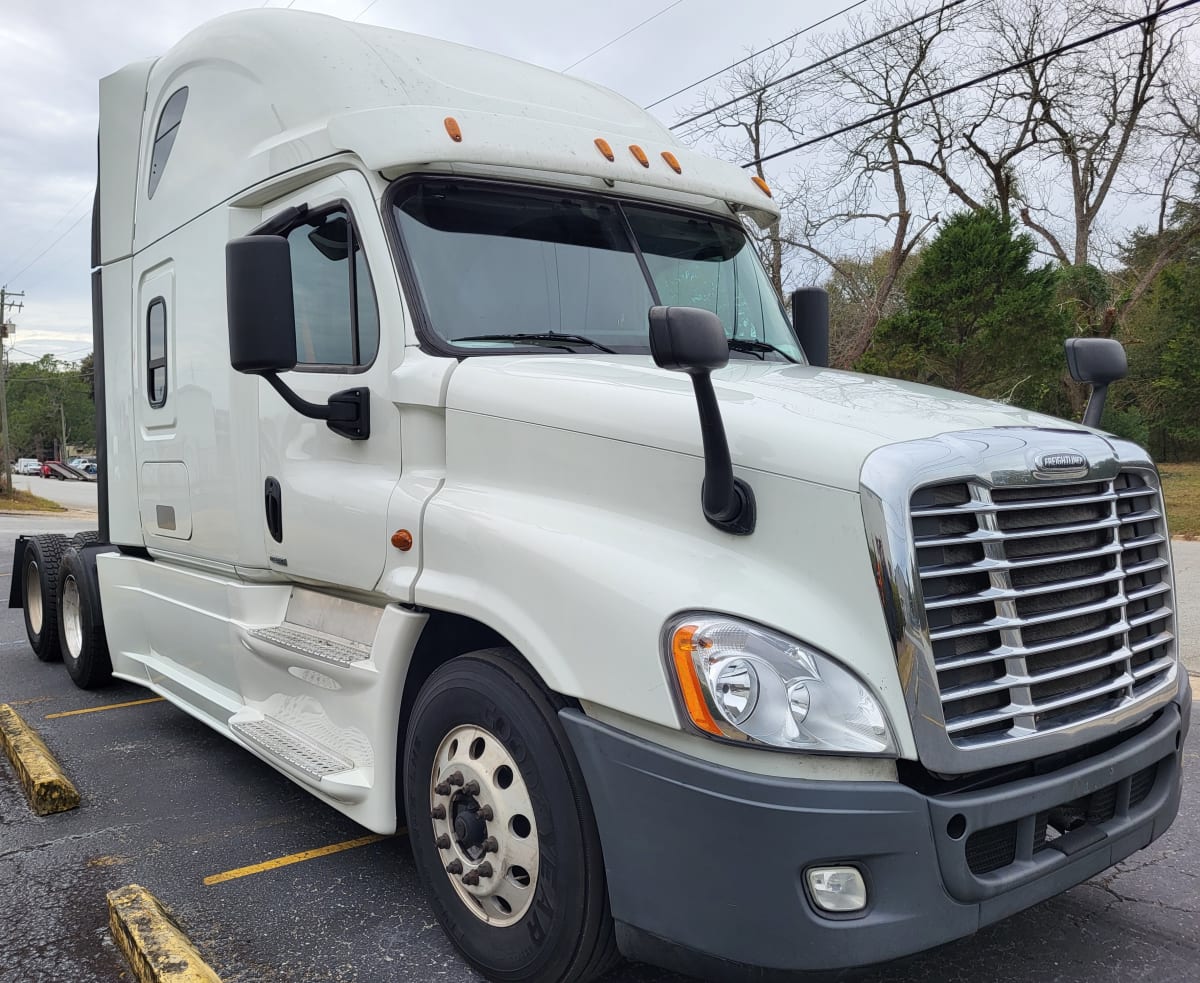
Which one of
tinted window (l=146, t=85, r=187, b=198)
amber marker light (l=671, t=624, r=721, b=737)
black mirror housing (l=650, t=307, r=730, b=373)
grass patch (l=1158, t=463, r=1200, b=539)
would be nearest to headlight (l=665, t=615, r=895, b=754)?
amber marker light (l=671, t=624, r=721, b=737)

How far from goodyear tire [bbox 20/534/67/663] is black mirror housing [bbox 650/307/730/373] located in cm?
629

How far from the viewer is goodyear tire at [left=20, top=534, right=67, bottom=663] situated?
750 cm

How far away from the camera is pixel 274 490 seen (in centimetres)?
424

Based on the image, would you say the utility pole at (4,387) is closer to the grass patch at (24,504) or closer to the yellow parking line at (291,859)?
the grass patch at (24,504)

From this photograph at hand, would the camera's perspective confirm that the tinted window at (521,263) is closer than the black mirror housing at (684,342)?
No

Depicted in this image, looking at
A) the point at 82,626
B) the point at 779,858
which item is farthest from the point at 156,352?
the point at 779,858

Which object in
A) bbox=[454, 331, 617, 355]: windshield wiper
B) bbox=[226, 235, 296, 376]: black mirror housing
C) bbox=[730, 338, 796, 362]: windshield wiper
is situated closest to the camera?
bbox=[226, 235, 296, 376]: black mirror housing

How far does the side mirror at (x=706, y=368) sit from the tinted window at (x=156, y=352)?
3615mm

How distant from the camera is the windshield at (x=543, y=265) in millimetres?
3635

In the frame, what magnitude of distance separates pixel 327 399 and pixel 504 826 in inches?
68.1

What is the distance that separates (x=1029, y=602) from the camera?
2707 mm

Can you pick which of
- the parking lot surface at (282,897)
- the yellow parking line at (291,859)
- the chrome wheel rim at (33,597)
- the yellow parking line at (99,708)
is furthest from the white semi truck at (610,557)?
the chrome wheel rim at (33,597)

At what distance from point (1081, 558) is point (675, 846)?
1344mm

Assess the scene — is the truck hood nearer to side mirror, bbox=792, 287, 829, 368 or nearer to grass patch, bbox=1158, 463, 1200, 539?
side mirror, bbox=792, 287, 829, 368
